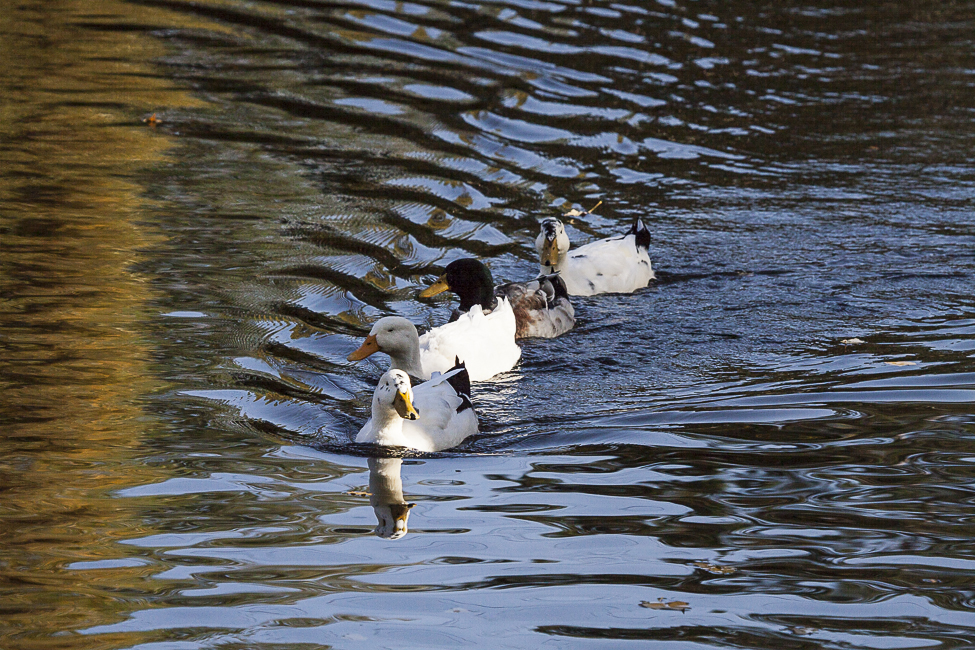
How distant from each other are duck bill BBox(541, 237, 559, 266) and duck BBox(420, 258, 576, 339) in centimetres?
33

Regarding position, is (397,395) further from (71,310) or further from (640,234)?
(640,234)

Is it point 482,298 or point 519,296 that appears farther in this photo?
point 519,296

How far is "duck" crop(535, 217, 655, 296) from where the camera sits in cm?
1156

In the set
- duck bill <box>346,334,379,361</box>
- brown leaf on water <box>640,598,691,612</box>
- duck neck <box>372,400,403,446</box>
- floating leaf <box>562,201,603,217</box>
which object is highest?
floating leaf <box>562,201,603,217</box>

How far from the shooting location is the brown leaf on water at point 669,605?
18.3 feet

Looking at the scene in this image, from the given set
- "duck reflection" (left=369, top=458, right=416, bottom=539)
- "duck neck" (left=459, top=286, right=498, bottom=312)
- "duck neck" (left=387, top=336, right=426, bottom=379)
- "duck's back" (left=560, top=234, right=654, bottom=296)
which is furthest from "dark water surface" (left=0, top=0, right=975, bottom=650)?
"duck neck" (left=459, top=286, right=498, bottom=312)

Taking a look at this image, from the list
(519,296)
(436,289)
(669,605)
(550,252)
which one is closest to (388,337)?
(436,289)

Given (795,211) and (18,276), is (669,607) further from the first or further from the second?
(795,211)

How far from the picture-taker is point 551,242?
11.3 m

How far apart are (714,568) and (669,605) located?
0.47 m

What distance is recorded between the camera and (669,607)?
5586 millimetres

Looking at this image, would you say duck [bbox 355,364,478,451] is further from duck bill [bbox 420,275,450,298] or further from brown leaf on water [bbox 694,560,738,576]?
brown leaf on water [bbox 694,560,738,576]

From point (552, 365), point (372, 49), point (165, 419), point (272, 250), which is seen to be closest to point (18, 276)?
point (272, 250)

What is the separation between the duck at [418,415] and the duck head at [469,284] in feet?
5.88
